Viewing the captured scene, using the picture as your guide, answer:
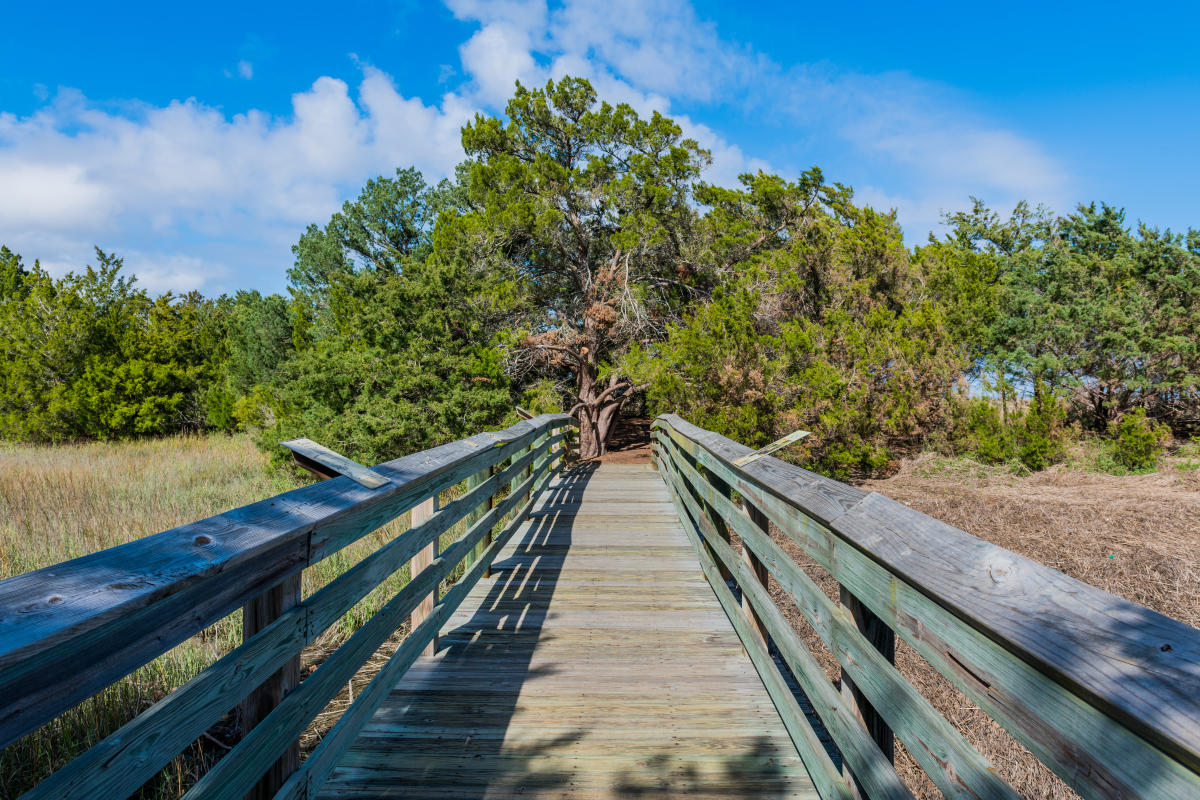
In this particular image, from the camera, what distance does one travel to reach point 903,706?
1562 millimetres

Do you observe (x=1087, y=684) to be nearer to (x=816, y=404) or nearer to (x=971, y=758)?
(x=971, y=758)

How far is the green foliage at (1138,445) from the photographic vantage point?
12211 mm

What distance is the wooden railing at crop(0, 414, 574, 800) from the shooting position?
1034mm

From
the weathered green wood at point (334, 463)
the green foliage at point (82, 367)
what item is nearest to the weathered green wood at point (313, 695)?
the weathered green wood at point (334, 463)

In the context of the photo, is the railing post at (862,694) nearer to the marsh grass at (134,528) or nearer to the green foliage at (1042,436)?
the marsh grass at (134,528)

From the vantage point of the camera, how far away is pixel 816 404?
35.8ft

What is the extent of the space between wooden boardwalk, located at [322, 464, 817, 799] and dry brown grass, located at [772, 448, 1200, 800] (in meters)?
1.69

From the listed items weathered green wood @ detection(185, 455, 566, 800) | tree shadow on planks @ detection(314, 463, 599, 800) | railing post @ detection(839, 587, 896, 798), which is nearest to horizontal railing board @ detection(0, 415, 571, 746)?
weathered green wood @ detection(185, 455, 566, 800)

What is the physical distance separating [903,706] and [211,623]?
1707 millimetres

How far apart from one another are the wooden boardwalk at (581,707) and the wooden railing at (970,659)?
0.30 meters

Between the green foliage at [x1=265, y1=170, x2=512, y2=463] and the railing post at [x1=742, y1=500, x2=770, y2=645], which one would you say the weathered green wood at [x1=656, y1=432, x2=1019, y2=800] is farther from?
the green foliage at [x1=265, y1=170, x2=512, y2=463]

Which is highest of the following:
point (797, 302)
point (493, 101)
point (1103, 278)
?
point (493, 101)

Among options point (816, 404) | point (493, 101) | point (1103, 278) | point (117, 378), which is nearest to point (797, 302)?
point (816, 404)

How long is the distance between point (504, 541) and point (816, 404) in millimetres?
7528
